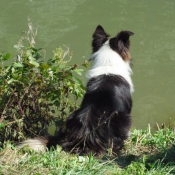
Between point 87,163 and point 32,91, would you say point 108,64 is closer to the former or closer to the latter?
point 32,91

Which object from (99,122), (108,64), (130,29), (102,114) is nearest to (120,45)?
(108,64)

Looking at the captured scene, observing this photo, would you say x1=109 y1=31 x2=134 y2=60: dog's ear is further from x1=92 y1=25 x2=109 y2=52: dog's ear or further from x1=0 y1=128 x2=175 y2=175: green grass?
x1=0 y1=128 x2=175 y2=175: green grass

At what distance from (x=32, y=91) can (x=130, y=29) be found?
18.4 ft

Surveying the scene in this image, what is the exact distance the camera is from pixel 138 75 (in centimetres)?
794

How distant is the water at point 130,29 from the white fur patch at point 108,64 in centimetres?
140

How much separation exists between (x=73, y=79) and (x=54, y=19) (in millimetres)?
6480

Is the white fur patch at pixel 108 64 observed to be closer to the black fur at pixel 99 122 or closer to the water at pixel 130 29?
the black fur at pixel 99 122

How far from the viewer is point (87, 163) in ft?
13.0

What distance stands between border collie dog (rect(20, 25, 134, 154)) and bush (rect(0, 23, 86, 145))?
0.29 m

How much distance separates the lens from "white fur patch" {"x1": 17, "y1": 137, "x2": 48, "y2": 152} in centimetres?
477

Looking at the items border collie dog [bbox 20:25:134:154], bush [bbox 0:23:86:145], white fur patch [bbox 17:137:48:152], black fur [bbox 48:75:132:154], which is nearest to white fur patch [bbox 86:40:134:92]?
border collie dog [bbox 20:25:134:154]

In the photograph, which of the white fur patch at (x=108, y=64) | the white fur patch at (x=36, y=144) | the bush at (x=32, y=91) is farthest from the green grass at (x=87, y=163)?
the white fur patch at (x=108, y=64)

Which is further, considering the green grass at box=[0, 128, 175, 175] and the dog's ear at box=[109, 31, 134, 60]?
the dog's ear at box=[109, 31, 134, 60]

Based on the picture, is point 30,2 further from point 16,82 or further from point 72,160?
point 72,160
